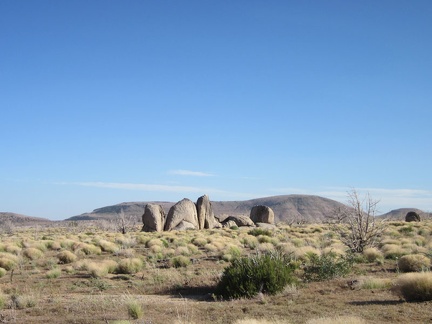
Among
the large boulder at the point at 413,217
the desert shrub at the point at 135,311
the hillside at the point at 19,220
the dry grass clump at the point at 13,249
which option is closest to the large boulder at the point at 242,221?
the large boulder at the point at 413,217

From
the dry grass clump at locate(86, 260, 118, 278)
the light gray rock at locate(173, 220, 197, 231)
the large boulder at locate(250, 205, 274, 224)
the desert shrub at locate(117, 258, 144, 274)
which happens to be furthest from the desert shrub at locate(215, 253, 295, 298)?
the large boulder at locate(250, 205, 274, 224)

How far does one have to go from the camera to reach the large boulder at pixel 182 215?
156 ft

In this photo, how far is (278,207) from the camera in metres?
150

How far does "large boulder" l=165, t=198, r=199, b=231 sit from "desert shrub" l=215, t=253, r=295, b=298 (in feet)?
113

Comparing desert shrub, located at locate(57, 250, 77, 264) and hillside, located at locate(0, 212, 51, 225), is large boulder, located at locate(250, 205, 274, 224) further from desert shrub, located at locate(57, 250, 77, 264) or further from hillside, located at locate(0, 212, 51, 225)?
hillside, located at locate(0, 212, 51, 225)

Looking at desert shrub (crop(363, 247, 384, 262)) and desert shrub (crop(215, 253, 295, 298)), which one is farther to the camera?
desert shrub (crop(363, 247, 384, 262))

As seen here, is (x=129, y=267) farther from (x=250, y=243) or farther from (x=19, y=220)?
(x=19, y=220)

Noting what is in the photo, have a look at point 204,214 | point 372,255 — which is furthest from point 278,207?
point 372,255

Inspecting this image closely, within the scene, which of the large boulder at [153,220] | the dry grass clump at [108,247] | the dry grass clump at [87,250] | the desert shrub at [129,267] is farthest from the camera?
the large boulder at [153,220]

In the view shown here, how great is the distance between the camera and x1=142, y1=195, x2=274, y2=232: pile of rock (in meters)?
46.6

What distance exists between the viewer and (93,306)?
10.8 m

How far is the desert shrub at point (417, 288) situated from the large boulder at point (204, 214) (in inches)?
1590

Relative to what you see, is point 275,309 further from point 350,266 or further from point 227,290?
point 350,266

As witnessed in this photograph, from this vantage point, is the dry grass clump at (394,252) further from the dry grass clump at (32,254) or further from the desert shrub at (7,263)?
the dry grass clump at (32,254)
